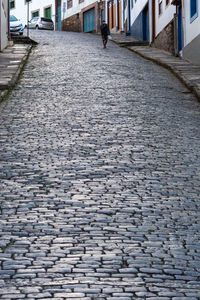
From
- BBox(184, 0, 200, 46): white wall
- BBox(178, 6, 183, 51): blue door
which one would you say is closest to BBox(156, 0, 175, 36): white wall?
BBox(178, 6, 183, 51): blue door

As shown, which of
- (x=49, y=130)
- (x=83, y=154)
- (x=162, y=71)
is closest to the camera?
(x=83, y=154)

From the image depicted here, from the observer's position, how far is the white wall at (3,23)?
23844 millimetres

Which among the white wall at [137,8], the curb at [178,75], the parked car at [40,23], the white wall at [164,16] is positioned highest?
the parked car at [40,23]

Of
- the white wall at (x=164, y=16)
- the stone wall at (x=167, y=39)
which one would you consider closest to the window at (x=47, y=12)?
the white wall at (x=164, y=16)

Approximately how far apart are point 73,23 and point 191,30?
30716 mm

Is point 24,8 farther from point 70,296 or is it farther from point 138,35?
point 70,296

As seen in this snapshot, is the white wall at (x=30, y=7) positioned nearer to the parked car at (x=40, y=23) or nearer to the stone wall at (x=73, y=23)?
the stone wall at (x=73, y=23)

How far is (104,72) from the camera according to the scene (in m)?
17.4

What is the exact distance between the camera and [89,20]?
47.0m

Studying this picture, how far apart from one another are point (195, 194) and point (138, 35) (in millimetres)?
27352

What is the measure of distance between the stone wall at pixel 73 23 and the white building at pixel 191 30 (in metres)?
28.5

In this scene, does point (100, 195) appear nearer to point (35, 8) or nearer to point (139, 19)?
point (139, 19)

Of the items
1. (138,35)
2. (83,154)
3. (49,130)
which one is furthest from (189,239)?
(138,35)

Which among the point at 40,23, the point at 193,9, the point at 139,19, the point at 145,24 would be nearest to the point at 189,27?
the point at 193,9
